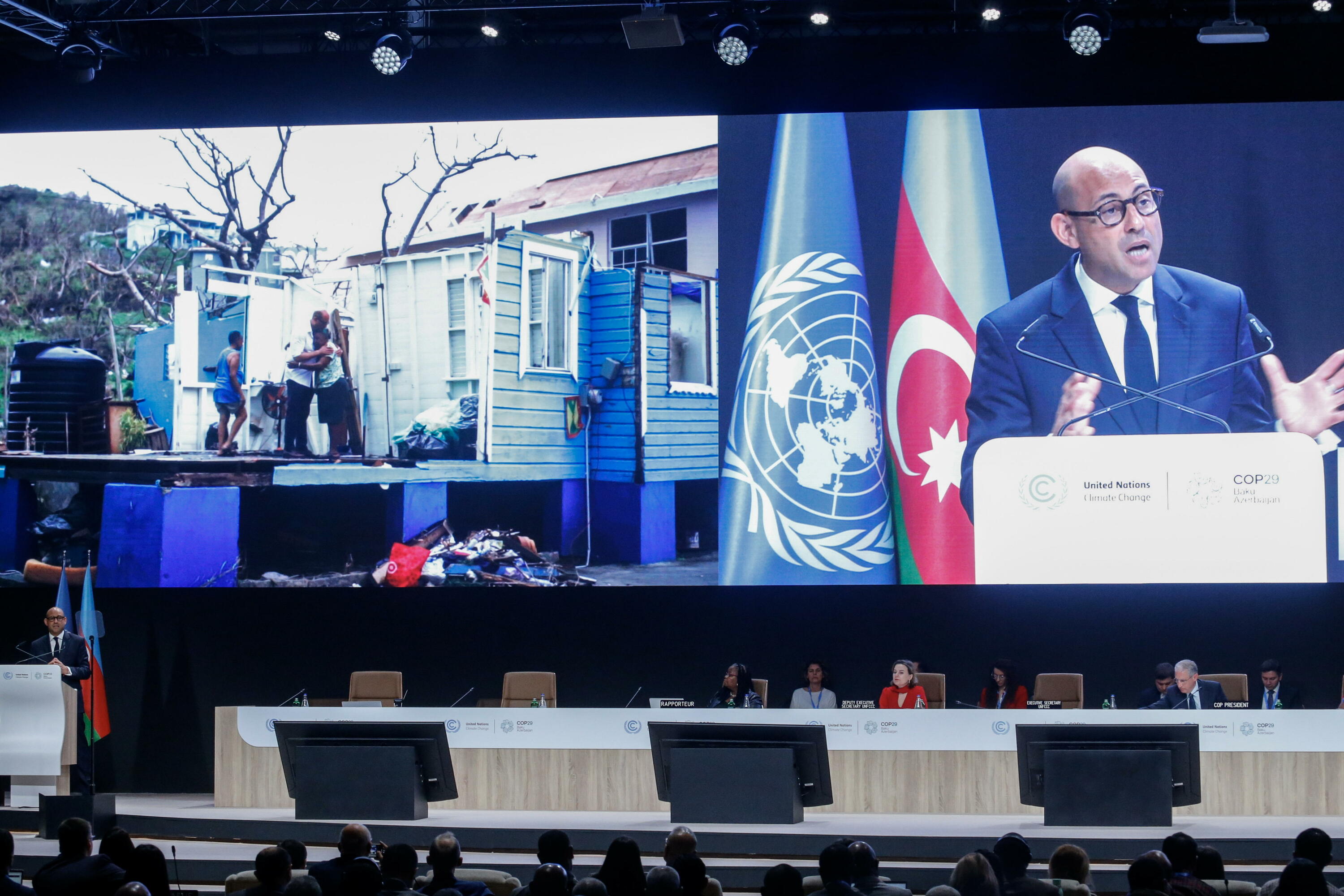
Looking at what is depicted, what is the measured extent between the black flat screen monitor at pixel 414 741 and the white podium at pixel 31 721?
5.42ft

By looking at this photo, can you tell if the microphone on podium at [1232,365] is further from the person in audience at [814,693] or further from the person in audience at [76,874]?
the person in audience at [76,874]

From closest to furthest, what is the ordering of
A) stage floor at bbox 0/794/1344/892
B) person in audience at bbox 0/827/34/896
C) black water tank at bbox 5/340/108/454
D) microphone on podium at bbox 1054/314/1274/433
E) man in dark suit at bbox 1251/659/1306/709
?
person in audience at bbox 0/827/34/896, stage floor at bbox 0/794/1344/892, man in dark suit at bbox 1251/659/1306/709, microphone on podium at bbox 1054/314/1274/433, black water tank at bbox 5/340/108/454

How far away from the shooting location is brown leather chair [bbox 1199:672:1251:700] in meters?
6.95

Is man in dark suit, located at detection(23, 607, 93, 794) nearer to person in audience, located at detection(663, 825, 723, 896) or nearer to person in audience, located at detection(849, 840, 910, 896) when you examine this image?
person in audience, located at detection(663, 825, 723, 896)

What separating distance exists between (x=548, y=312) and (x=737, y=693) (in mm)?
2537

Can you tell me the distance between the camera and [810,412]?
7.59m

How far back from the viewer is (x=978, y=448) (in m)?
7.43

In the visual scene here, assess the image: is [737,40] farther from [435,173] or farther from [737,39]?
[435,173]

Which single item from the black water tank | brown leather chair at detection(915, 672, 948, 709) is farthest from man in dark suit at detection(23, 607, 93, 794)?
brown leather chair at detection(915, 672, 948, 709)

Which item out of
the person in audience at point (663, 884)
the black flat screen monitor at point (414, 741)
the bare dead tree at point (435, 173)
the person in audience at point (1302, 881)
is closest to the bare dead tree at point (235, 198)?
the bare dead tree at point (435, 173)

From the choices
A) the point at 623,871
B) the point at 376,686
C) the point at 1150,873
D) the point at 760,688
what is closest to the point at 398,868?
the point at 623,871

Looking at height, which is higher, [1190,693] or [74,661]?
[74,661]

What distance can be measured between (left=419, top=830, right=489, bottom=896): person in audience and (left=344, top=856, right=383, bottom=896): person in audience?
261 mm

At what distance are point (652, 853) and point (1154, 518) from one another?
355cm
